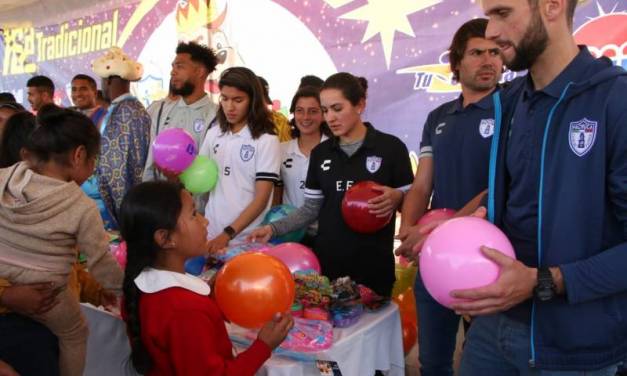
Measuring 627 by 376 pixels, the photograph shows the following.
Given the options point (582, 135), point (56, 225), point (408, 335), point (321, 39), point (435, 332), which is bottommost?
point (408, 335)

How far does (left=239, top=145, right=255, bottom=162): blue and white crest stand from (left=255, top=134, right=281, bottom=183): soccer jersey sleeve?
0.03m

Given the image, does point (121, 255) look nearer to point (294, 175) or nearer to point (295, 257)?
point (295, 257)

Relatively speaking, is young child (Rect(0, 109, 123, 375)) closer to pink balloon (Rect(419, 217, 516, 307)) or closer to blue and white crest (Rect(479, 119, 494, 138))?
pink balloon (Rect(419, 217, 516, 307))

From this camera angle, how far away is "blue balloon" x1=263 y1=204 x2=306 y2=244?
2.50 metres

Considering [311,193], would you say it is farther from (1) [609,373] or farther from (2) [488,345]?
(1) [609,373]

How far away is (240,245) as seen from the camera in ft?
7.64

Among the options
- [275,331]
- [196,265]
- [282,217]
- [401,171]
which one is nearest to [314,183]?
[282,217]

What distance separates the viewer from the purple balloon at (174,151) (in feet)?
9.59

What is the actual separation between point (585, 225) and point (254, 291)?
89cm

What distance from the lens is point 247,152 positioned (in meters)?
2.81

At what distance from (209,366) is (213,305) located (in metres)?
0.18

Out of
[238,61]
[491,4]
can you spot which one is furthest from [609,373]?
[238,61]

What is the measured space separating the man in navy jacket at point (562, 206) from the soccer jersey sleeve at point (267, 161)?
64.5 inches

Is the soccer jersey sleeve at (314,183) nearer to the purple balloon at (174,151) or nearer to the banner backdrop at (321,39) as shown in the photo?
the purple balloon at (174,151)
